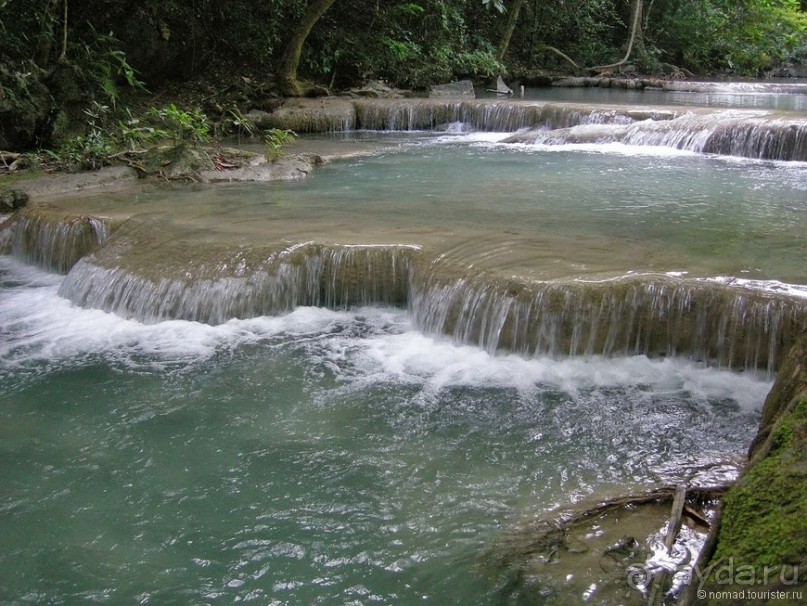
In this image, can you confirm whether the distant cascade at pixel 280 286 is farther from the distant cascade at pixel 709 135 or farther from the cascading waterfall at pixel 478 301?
the distant cascade at pixel 709 135

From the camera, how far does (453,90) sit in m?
17.8

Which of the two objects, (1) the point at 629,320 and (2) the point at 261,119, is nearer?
(1) the point at 629,320

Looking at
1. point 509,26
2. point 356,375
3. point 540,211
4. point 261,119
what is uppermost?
point 509,26

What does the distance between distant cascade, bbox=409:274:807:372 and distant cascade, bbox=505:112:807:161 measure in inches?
262

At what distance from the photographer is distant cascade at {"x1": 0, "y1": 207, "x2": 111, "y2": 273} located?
24.0ft

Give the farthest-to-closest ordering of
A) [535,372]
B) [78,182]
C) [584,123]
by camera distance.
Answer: [584,123], [78,182], [535,372]

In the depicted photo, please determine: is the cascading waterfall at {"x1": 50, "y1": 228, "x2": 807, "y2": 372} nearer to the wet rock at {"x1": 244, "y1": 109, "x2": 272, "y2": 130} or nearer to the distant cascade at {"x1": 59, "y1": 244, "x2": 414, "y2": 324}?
the distant cascade at {"x1": 59, "y1": 244, "x2": 414, "y2": 324}

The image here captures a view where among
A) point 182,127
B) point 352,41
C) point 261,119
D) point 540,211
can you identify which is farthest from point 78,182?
point 352,41

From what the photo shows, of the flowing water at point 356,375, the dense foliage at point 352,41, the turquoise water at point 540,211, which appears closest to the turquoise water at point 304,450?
the flowing water at point 356,375

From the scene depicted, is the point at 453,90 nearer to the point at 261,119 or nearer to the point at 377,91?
the point at 377,91

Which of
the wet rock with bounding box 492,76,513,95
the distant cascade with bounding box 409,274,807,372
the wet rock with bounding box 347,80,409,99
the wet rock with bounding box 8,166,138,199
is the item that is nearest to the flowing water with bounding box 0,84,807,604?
the distant cascade with bounding box 409,274,807,372

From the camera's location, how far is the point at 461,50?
19375 mm

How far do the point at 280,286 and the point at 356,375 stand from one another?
1365mm

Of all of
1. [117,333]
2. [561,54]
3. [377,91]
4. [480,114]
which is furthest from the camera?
[561,54]
